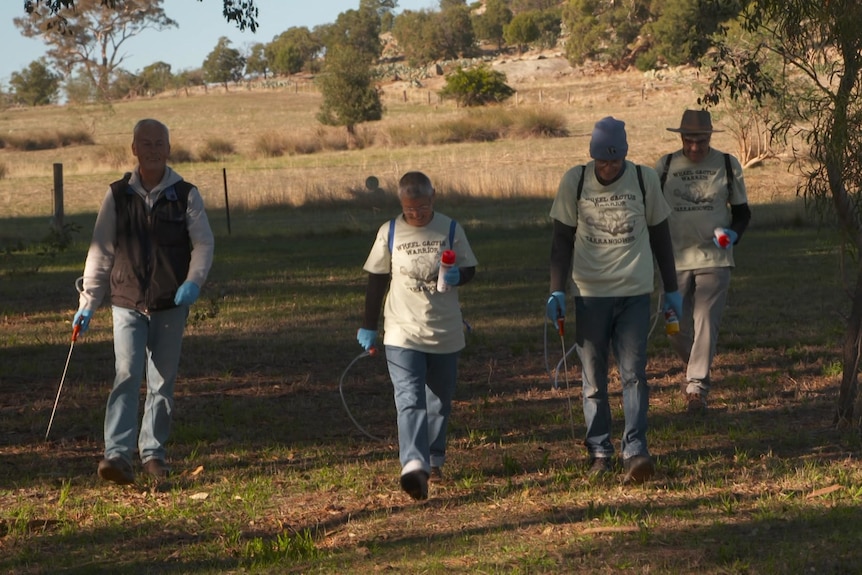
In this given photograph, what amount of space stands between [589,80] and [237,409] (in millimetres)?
84471

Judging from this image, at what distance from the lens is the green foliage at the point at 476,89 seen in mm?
75250

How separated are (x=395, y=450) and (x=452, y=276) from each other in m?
1.85

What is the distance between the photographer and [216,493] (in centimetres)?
706

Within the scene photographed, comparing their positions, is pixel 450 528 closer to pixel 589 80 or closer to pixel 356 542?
pixel 356 542

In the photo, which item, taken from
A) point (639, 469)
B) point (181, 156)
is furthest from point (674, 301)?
point (181, 156)

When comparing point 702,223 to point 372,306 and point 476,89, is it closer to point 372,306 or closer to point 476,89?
point 372,306

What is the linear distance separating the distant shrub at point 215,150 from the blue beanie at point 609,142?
48837mm

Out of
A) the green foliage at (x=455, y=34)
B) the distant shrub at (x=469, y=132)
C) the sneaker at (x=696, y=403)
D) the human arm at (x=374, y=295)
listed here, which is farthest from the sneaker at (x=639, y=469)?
the green foliage at (x=455, y=34)

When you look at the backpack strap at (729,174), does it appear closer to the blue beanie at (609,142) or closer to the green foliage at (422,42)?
the blue beanie at (609,142)

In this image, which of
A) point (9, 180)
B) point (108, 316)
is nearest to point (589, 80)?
point (9, 180)

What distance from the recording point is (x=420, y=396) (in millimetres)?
6793

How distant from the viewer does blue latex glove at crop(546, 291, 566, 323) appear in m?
7.17

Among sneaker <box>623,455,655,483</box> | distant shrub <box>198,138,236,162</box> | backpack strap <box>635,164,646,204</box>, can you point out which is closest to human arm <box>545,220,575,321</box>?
backpack strap <box>635,164,646,204</box>

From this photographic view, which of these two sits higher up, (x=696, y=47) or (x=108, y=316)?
(x=696, y=47)
